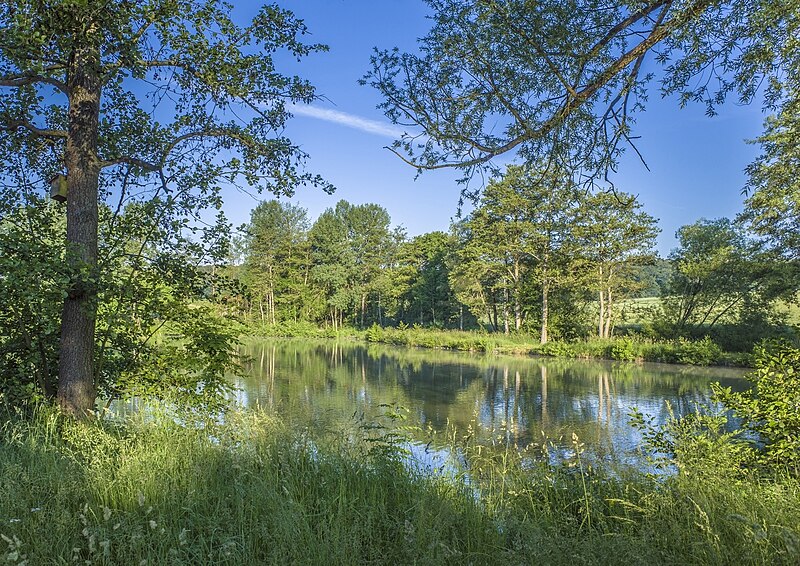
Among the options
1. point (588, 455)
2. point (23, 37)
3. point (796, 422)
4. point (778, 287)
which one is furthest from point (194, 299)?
point (778, 287)

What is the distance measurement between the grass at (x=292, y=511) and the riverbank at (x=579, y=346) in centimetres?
1997

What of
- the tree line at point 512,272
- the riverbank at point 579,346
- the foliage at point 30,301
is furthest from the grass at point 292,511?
the riverbank at point 579,346

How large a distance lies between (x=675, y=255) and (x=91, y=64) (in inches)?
1132

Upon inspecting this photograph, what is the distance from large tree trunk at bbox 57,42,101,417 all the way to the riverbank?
21.9 meters

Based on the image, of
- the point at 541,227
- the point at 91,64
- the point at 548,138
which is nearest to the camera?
the point at 548,138

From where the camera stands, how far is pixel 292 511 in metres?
2.48

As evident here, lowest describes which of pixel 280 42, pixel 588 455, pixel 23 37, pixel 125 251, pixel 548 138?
pixel 588 455

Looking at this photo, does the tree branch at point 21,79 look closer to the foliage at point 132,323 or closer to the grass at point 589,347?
the foliage at point 132,323

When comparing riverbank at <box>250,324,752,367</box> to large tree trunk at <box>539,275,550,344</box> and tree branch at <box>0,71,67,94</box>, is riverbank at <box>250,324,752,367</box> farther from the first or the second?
tree branch at <box>0,71,67,94</box>

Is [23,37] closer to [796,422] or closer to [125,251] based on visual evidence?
[125,251]

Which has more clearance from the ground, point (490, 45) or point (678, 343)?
point (490, 45)

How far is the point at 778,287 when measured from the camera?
19391 millimetres

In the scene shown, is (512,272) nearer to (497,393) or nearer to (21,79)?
(497,393)

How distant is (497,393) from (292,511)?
12767 mm
